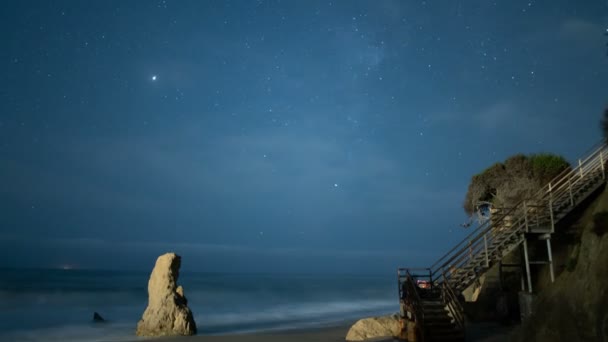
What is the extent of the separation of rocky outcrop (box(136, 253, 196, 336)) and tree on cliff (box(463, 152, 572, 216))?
2107cm

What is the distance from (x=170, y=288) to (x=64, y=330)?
1383cm

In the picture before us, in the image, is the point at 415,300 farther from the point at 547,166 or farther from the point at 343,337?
the point at 547,166

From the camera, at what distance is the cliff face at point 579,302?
9211mm

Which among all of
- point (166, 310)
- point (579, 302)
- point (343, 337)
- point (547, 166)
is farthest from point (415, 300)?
point (547, 166)

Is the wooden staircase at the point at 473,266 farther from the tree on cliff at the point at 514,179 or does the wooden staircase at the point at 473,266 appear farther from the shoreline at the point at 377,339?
the tree on cliff at the point at 514,179

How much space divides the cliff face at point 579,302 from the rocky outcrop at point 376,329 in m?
→ 7.32

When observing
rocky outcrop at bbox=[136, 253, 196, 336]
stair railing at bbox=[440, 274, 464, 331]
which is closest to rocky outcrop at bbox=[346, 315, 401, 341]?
stair railing at bbox=[440, 274, 464, 331]

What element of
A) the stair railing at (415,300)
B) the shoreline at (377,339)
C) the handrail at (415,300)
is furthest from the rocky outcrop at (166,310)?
the handrail at (415,300)

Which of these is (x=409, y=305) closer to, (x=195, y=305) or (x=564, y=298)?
(x=564, y=298)

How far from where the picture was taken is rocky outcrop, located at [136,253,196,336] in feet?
78.2

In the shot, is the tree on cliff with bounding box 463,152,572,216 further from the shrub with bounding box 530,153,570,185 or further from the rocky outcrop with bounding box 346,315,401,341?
the rocky outcrop with bounding box 346,315,401,341

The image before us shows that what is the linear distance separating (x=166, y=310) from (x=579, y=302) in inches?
818

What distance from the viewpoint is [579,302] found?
976 centimetres

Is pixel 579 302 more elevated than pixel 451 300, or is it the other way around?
pixel 579 302
